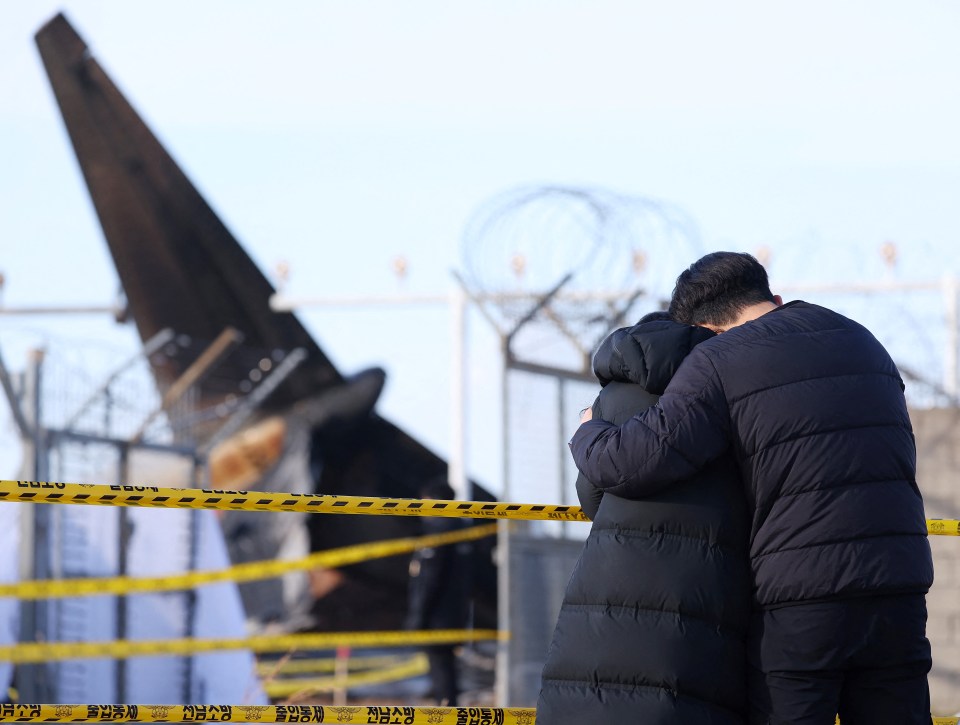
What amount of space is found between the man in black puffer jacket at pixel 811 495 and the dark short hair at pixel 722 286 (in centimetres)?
12

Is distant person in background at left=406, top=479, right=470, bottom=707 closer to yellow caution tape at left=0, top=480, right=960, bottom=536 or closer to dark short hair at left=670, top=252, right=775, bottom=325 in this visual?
yellow caution tape at left=0, top=480, right=960, bottom=536

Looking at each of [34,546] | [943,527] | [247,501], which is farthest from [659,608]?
[34,546]

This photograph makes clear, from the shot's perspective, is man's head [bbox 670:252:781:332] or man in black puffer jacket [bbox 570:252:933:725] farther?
man's head [bbox 670:252:781:332]

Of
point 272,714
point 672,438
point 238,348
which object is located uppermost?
point 238,348

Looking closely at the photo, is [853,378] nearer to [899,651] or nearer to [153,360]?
[899,651]

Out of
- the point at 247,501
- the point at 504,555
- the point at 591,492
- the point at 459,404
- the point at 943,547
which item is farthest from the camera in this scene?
the point at 459,404

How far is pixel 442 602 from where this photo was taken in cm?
1095

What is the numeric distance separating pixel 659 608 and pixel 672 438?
0.32 meters

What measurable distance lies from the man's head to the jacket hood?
4 centimetres

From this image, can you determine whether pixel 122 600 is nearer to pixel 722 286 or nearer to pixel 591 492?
pixel 591 492

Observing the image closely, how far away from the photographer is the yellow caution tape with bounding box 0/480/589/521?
10.3 feet

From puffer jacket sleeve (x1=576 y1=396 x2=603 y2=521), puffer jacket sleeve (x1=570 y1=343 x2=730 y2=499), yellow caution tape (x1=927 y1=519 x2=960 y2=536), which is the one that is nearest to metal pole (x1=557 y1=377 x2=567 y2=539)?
yellow caution tape (x1=927 y1=519 x2=960 y2=536)

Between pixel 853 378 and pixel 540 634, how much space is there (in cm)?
683

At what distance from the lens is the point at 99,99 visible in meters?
22.4
